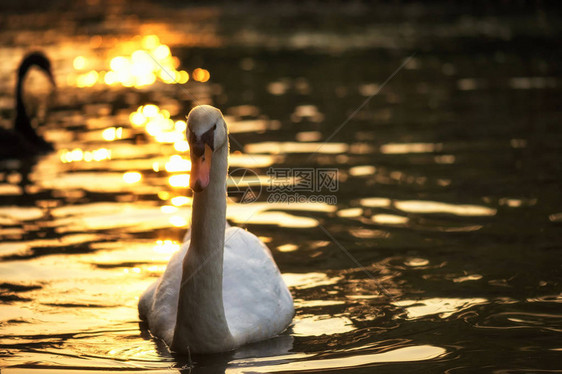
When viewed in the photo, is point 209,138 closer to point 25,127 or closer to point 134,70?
point 25,127

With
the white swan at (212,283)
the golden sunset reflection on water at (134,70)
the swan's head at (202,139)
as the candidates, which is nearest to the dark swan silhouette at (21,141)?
the golden sunset reflection on water at (134,70)

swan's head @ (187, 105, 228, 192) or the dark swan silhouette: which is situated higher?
the dark swan silhouette

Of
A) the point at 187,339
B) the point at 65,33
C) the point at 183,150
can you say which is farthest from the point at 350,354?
the point at 65,33

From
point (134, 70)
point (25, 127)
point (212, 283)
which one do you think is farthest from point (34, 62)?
point (212, 283)

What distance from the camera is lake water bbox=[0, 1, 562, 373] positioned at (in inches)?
305

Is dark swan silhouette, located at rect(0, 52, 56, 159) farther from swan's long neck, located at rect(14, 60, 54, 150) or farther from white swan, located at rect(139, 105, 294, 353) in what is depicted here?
white swan, located at rect(139, 105, 294, 353)

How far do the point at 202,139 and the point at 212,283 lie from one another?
109cm

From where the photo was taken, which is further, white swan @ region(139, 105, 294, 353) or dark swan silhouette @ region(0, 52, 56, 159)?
dark swan silhouette @ region(0, 52, 56, 159)

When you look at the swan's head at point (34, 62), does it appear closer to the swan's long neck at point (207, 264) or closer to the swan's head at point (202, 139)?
the swan's long neck at point (207, 264)

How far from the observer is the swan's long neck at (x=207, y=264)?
707 cm

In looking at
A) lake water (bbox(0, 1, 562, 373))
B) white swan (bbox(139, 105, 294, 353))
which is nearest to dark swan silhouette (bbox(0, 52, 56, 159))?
lake water (bbox(0, 1, 562, 373))

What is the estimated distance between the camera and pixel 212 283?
23.3 ft

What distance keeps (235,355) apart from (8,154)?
977cm

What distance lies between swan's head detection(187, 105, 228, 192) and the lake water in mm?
1540
